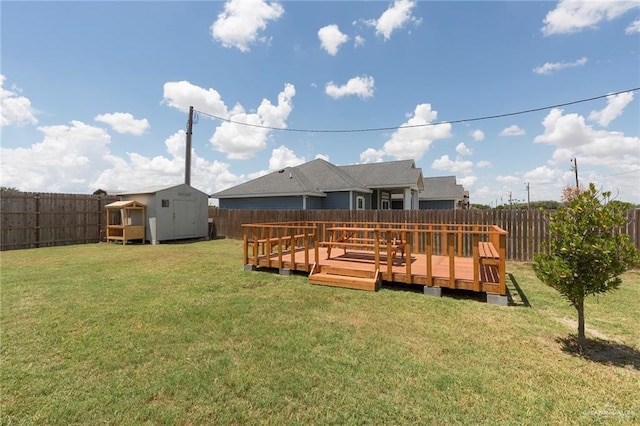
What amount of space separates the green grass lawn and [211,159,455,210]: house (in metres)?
12.3

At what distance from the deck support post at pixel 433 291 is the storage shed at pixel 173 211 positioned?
13.8 metres

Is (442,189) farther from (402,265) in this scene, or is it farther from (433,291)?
(433,291)

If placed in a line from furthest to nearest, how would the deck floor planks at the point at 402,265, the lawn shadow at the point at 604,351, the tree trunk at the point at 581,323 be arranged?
the deck floor planks at the point at 402,265 < the tree trunk at the point at 581,323 < the lawn shadow at the point at 604,351

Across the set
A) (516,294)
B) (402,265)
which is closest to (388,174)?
(402,265)

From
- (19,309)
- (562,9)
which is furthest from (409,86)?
(19,309)

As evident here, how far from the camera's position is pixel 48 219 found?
1293 centimetres

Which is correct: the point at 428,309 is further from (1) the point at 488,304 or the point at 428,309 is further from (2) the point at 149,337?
(2) the point at 149,337

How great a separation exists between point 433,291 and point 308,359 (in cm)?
340

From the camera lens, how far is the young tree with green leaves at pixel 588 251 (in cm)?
296

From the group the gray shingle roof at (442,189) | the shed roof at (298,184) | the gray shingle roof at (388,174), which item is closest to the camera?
the shed roof at (298,184)

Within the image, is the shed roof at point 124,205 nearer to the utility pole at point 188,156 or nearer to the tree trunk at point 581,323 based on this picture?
the utility pole at point 188,156

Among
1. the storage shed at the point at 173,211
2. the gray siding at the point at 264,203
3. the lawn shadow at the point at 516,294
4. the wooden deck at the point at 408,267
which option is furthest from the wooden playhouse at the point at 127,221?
the lawn shadow at the point at 516,294

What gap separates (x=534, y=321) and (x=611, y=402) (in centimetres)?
197

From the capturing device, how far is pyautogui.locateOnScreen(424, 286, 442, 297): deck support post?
5.28 metres
